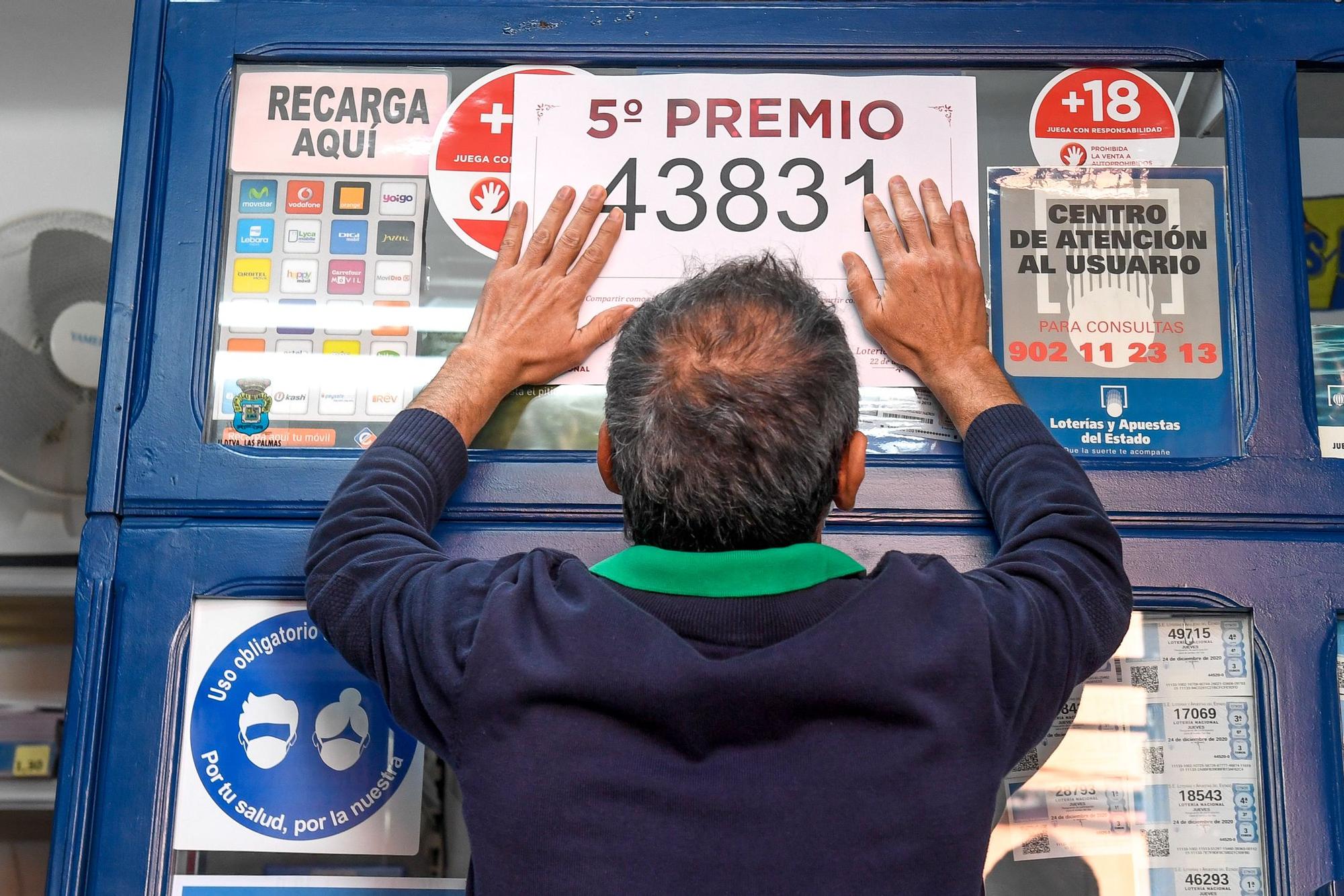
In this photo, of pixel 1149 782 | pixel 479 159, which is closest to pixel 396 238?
pixel 479 159

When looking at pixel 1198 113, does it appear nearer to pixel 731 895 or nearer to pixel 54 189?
pixel 731 895

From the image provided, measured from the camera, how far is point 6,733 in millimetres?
1905

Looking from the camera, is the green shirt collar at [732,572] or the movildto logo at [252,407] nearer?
the green shirt collar at [732,572]

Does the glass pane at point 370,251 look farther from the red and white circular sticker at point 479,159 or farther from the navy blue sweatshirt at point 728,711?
the navy blue sweatshirt at point 728,711

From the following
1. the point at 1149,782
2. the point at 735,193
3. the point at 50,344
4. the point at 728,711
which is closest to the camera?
the point at 728,711

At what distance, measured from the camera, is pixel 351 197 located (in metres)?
1.30

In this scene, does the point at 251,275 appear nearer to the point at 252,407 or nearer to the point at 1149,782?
the point at 252,407

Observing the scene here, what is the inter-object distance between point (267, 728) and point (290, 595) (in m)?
0.14

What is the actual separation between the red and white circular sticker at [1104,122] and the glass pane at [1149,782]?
528 mm

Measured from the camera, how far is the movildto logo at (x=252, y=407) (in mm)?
1254

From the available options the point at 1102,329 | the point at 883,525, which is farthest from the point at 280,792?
the point at 1102,329

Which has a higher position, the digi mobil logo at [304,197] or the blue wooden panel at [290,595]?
the digi mobil logo at [304,197]

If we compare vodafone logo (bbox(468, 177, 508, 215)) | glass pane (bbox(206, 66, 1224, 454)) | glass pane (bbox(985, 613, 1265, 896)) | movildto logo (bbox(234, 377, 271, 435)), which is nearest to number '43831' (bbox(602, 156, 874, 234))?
glass pane (bbox(206, 66, 1224, 454))

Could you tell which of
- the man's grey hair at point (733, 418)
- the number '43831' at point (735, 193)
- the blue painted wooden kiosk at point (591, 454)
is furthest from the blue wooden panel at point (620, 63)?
the man's grey hair at point (733, 418)
